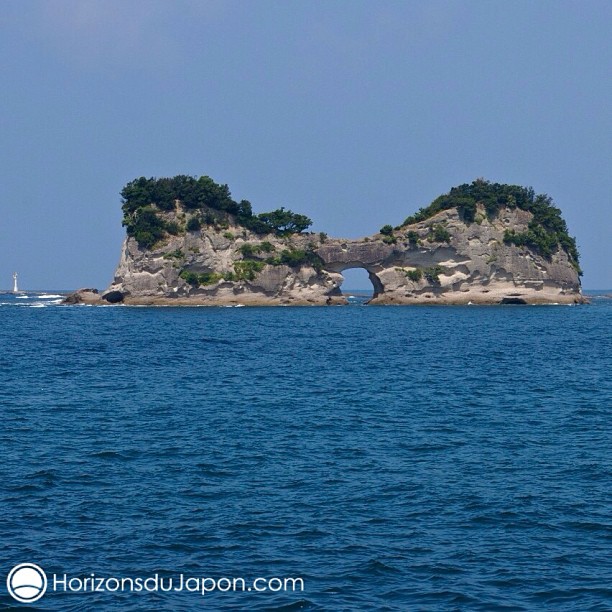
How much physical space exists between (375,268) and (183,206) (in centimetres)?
2634

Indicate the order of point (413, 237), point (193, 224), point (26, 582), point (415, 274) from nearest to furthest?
point (26, 582)
point (193, 224)
point (413, 237)
point (415, 274)

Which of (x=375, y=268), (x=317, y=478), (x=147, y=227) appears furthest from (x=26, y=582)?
(x=375, y=268)

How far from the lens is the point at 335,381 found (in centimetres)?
4541

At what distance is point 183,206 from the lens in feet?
385

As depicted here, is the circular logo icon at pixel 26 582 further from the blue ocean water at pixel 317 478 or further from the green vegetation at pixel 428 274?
the green vegetation at pixel 428 274

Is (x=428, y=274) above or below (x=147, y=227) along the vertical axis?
below

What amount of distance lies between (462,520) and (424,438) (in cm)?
918

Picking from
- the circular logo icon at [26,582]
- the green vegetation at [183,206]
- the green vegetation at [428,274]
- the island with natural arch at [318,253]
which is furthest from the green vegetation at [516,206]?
the circular logo icon at [26,582]

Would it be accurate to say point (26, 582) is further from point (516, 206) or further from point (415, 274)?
point (516, 206)

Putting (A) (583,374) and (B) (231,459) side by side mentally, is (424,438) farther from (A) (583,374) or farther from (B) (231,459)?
(A) (583,374)

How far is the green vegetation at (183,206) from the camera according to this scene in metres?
115

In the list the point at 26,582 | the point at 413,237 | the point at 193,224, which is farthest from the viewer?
the point at 413,237

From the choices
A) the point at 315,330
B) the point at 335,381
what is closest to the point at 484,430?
the point at 335,381

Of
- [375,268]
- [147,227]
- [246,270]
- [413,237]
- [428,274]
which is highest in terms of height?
[147,227]
